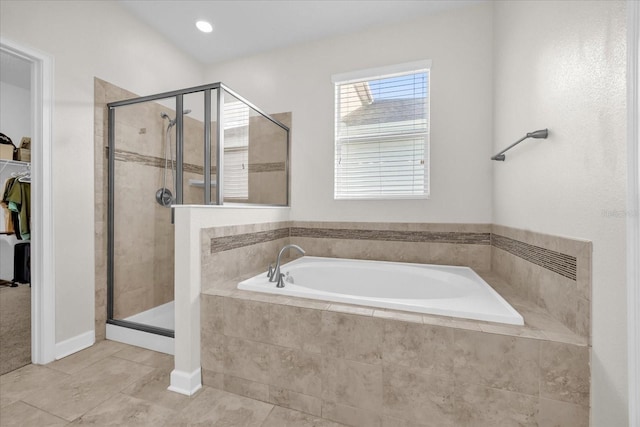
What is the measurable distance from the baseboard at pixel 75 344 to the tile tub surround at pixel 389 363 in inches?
42.8

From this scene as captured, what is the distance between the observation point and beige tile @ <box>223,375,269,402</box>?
1417 mm

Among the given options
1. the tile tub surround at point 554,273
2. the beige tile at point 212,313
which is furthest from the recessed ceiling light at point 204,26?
the tile tub surround at point 554,273

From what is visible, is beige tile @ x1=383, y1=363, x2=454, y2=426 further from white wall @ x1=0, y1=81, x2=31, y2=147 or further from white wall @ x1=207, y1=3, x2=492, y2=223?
white wall @ x1=0, y1=81, x2=31, y2=147

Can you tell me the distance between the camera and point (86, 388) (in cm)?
151

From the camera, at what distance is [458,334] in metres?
1.11

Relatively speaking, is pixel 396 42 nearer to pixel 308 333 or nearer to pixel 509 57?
pixel 509 57

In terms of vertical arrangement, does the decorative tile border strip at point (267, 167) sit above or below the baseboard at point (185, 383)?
above

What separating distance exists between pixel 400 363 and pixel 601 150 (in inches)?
43.5

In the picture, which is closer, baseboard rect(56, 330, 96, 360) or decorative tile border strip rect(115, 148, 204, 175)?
baseboard rect(56, 330, 96, 360)

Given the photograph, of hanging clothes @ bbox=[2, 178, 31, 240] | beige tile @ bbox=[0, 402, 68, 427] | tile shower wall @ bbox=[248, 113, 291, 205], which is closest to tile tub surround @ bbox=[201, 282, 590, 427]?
beige tile @ bbox=[0, 402, 68, 427]

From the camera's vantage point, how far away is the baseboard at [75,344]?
1806 millimetres

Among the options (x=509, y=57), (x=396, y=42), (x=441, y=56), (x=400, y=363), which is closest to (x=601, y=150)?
(x=400, y=363)

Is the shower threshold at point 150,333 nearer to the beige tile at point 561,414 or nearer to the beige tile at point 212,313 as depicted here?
the beige tile at point 212,313

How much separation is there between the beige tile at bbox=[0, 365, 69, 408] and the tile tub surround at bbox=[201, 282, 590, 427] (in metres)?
0.90
